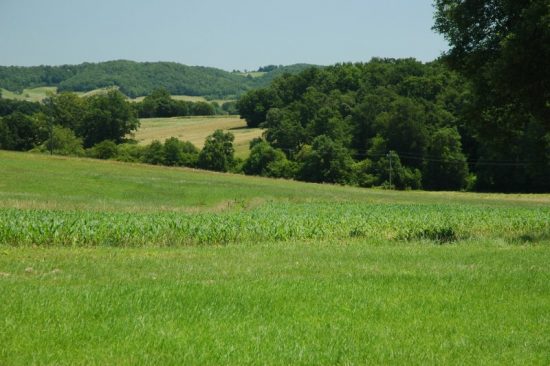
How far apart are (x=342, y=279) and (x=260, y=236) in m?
12.2

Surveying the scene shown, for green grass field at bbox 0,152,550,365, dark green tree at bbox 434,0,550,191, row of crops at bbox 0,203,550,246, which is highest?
dark green tree at bbox 434,0,550,191

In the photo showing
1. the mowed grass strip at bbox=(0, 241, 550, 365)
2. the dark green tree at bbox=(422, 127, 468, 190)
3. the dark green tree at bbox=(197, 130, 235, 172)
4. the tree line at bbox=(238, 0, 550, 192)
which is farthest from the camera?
the dark green tree at bbox=(197, 130, 235, 172)

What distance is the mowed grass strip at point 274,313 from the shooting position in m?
7.12

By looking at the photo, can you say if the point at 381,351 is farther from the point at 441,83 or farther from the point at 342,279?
the point at 441,83

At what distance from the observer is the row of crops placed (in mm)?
21125

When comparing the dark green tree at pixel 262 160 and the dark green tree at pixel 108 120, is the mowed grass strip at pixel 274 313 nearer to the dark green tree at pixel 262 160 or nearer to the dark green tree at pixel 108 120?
the dark green tree at pixel 262 160

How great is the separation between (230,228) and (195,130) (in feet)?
382

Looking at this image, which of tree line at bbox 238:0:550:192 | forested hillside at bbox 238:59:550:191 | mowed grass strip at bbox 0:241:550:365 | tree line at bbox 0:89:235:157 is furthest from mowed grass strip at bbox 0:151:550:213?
tree line at bbox 0:89:235:157

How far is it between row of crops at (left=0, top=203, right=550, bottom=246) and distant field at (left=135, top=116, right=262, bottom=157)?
302 feet

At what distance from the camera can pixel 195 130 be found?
454ft

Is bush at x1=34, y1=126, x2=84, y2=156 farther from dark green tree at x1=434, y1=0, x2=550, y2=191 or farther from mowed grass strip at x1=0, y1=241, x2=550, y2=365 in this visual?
mowed grass strip at x1=0, y1=241, x2=550, y2=365

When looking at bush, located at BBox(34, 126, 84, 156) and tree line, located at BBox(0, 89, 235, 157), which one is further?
tree line, located at BBox(0, 89, 235, 157)

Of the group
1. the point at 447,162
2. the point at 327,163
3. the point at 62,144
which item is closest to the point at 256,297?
the point at 447,162

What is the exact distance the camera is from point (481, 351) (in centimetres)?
753
